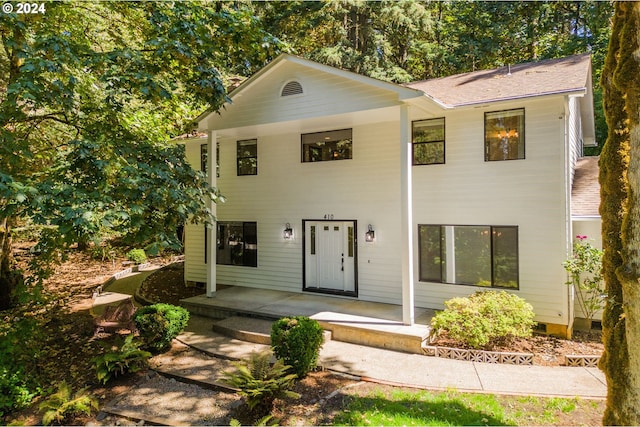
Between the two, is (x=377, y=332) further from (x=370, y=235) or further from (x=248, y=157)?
(x=248, y=157)

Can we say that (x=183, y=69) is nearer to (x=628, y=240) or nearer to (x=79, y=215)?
(x=79, y=215)

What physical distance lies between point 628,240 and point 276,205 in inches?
368

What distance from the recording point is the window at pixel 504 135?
8836 millimetres

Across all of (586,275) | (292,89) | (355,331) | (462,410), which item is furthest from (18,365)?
(586,275)

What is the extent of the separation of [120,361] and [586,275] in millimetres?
9879

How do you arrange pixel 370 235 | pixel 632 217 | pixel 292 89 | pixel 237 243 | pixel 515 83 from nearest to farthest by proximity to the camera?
pixel 632 217
pixel 515 83
pixel 292 89
pixel 370 235
pixel 237 243

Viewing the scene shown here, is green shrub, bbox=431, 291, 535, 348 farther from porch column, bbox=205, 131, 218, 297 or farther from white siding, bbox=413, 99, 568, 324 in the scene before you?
porch column, bbox=205, 131, 218, 297

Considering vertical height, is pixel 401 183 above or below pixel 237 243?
above

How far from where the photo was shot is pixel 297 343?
20.4ft

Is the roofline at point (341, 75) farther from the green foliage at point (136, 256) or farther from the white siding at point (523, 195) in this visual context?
the green foliage at point (136, 256)

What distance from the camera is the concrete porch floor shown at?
26.0 feet

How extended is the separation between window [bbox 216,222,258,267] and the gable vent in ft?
14.8

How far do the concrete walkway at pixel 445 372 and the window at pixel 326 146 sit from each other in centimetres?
538

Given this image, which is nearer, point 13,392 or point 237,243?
point 13,392
